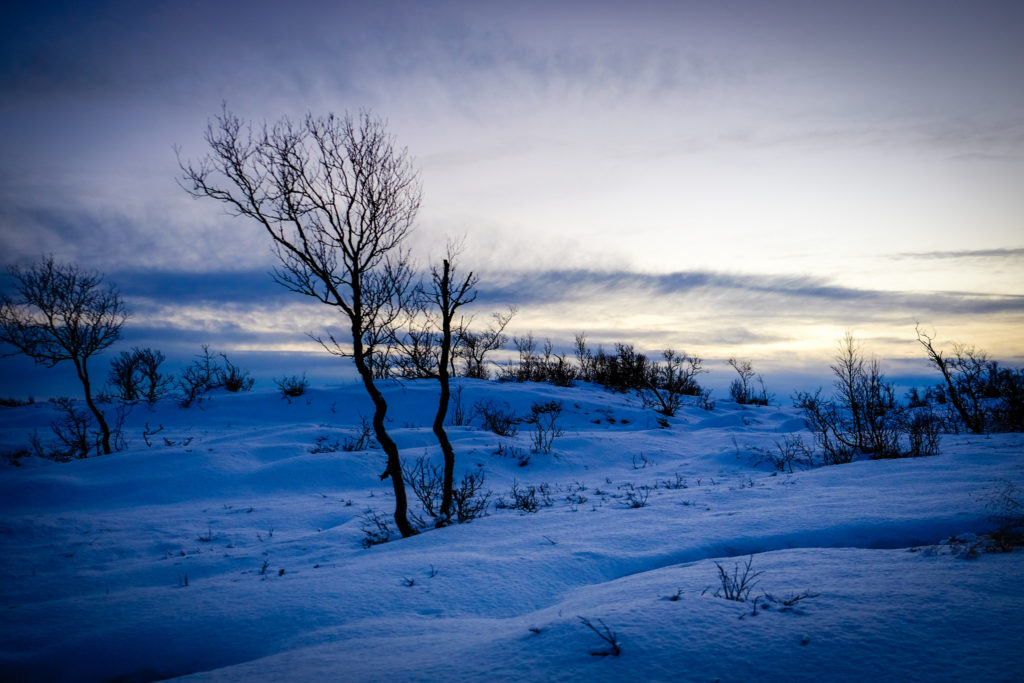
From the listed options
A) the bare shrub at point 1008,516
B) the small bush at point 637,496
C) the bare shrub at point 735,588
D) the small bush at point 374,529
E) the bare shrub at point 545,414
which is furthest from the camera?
the bare shrub at point 545,414

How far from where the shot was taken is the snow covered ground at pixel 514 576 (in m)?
2.37

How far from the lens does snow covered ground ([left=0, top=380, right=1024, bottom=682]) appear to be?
7.78 ft

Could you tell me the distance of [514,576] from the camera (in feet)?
14.3

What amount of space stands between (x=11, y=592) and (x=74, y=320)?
37.1ft

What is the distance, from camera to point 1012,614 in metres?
2.33

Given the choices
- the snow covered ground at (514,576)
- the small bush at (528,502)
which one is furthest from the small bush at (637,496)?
the small bush at (528,502)

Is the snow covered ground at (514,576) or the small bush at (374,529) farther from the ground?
the snow covered ground at (514,576)

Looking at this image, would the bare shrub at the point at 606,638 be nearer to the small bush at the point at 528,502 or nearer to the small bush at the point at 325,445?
the small bush at the point at 528,502

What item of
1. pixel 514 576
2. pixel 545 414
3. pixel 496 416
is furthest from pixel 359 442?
pixel 514 576

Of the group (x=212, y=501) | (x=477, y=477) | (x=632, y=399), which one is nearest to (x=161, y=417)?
(x=212, y=501)

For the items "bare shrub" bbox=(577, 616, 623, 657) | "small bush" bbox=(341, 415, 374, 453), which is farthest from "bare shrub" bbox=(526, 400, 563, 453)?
"bare shrub" bbox=(577, 616, 623, 657)

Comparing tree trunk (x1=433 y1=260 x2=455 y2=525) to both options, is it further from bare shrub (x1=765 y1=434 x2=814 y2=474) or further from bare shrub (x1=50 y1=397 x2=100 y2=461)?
bare shrub (x1=50 y1=397 x2=100 y2=461)

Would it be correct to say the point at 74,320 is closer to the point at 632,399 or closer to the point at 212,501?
the point at 212,501

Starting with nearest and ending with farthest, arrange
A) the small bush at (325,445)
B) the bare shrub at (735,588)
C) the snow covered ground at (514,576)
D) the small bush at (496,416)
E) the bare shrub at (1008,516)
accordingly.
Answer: the snow covered ground at (514,576), the bare shrub at (735,588), the bare shrub at (1008,516), the small bush at (325,445), the small bush at (496,416)
